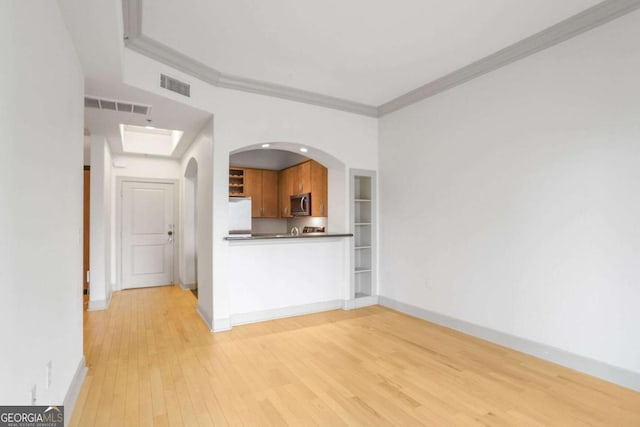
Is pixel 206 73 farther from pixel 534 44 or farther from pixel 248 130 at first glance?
pixel 534 44

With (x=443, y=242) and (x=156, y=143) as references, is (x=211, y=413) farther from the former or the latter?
(x=156, y=143)

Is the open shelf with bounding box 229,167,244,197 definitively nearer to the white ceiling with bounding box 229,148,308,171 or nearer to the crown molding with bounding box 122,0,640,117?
the white ceiling with bounding box 229,148,308,171

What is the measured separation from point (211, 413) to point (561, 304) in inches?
119

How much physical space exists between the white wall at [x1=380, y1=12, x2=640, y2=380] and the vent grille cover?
3.39m

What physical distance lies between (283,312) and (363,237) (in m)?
1.71

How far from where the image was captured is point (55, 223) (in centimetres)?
193

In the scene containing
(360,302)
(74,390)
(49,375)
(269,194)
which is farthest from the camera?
(269,194)

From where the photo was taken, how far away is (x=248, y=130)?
399cm

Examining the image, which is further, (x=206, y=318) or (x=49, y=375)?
(x=206, y=318)

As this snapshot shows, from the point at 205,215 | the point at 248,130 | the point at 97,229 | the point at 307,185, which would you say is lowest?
the point at 97,229

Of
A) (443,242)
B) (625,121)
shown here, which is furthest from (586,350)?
(625,121)

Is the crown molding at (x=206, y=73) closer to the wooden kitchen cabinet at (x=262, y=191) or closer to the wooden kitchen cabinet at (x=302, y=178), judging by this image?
the wooden kitchen cabinet at (x=302, y=178)

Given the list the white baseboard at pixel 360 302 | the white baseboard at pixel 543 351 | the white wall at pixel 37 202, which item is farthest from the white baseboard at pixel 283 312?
the white wall at pixel 37 202

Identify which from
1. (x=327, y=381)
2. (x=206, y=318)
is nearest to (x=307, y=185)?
(x=206, y=318)
